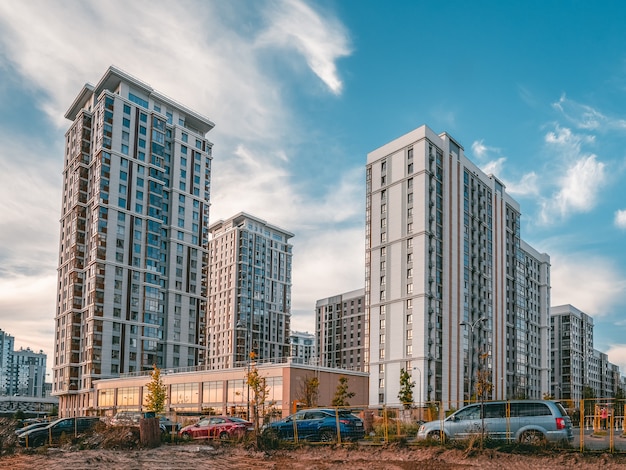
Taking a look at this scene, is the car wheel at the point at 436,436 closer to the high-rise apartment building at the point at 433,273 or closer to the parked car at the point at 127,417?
the parked car at the point at 127,417

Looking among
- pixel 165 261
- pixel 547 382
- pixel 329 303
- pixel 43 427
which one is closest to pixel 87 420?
pixel 43 427

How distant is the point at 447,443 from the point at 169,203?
98.1 m

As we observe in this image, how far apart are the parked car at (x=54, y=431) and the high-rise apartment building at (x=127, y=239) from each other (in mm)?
66112

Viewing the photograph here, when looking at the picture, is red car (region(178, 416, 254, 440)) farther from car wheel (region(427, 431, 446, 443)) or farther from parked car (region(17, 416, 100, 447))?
car wheel (region(427, 431, 446, 443))

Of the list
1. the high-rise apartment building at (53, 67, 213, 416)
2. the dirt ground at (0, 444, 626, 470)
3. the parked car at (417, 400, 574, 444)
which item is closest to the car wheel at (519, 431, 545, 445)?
the parked car at (417, 400, 574, 444)

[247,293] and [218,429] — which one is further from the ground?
[247,293]

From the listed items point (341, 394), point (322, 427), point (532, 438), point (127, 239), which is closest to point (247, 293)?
point (127, 239)

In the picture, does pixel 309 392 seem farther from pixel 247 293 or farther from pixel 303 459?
pixel 247 293

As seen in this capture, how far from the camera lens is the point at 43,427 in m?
36.2

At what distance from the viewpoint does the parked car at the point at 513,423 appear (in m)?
23.3

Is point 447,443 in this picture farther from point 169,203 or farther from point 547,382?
point 547,382

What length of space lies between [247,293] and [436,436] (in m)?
151

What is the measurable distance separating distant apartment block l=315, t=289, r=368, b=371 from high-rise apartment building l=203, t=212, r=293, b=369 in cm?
1364

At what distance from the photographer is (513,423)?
24.2 m
